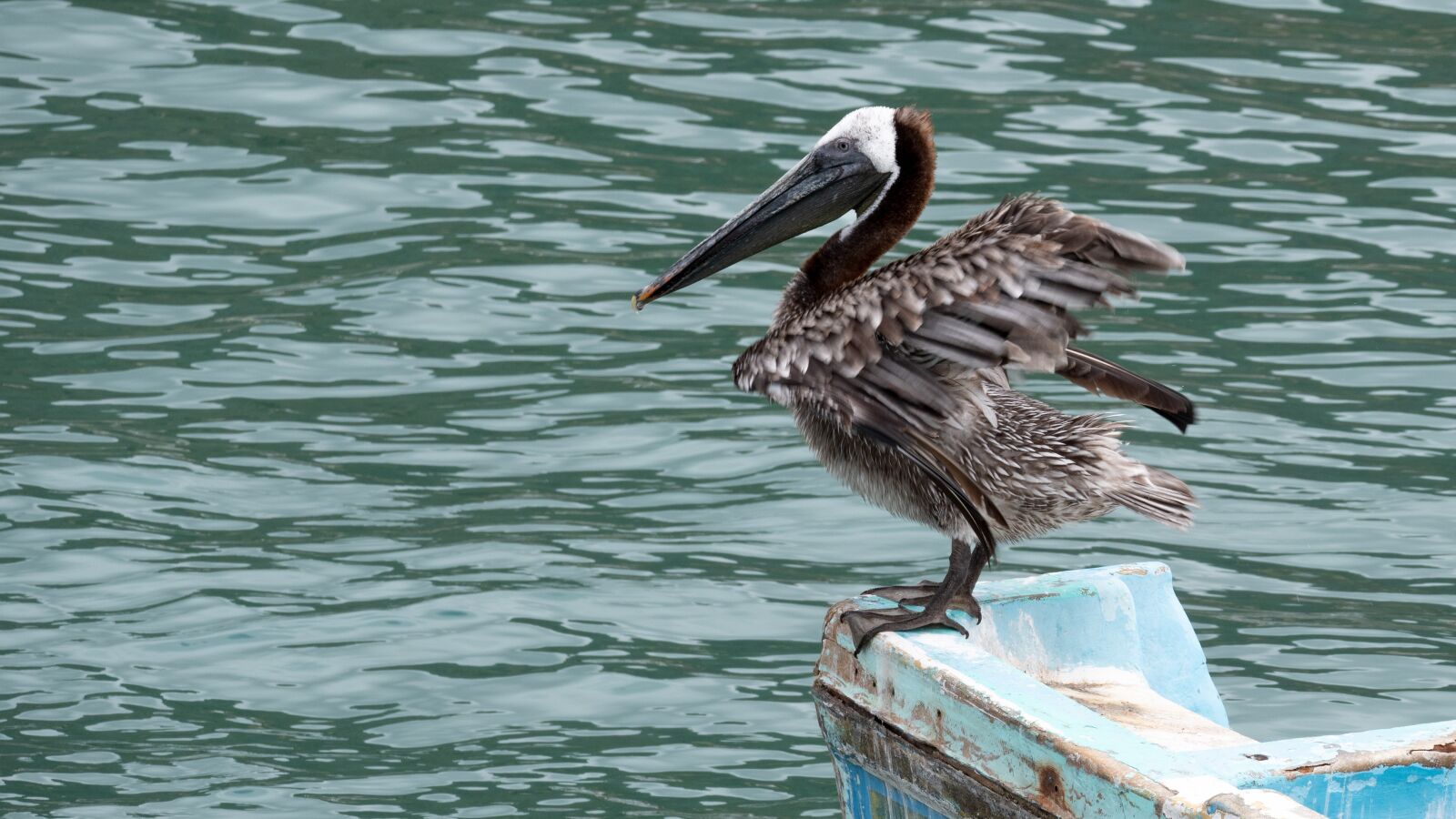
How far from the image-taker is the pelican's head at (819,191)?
4.33 m

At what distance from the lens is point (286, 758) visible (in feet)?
16.0

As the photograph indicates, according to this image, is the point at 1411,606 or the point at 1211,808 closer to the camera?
the point at 1211,808

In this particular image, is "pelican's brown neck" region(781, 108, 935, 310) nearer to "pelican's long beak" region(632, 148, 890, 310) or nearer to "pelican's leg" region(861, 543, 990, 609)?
"pelican's long beak" region(632, 148, 890, 310)

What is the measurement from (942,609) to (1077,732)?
0.68 meters

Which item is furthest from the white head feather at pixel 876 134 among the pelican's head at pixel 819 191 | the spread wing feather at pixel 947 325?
the spread wing feather at pixel 947 325

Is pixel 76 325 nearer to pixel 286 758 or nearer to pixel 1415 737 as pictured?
pixel 286 758

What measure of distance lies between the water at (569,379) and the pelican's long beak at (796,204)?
4.16 feet

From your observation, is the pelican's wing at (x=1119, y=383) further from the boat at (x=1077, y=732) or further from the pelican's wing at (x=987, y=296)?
the pelican's wing at (x=987, y=296)

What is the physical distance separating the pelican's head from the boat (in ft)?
2.87

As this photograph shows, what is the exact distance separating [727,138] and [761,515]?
117 inches

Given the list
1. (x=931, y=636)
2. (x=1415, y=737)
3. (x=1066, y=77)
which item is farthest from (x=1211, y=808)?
(x=1066, y=77)

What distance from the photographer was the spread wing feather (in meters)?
3.51

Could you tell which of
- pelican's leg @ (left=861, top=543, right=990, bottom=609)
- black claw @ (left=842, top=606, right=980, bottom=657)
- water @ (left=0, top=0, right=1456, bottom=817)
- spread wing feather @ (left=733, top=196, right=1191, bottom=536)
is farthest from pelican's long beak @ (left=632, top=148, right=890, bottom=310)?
water @ (left=0, top=0, right=1456, bottom=817)

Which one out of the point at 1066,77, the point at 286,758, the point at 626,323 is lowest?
the point at 286,758
